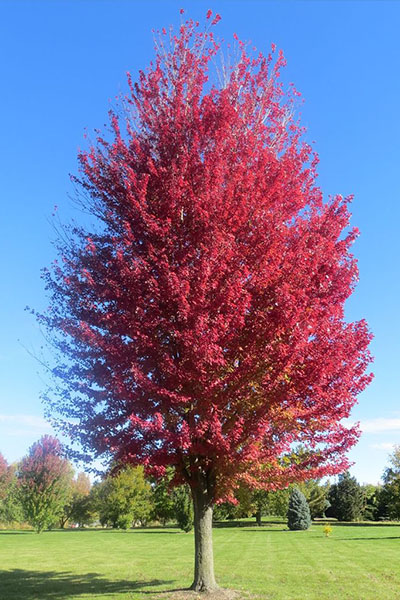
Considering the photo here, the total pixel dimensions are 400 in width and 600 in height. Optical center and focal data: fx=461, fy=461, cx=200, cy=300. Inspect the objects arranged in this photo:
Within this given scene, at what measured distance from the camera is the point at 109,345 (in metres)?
10.1

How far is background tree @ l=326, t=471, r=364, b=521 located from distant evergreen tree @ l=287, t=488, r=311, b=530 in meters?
23.0

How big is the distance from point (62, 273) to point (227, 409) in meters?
5.27

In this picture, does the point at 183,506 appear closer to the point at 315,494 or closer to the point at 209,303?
the point at 315,494

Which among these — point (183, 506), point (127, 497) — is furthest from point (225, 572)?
point (127, 497)

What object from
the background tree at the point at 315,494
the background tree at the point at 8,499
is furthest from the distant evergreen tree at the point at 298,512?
the background tree at the point at 8,499

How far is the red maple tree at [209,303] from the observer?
9.67m

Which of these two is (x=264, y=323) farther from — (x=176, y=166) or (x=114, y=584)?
(x=114, y=584)

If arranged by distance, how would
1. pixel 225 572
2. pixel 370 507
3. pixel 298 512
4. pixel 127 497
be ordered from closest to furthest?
1. pixel 225 572
2. pixel 298 512
3. pixel 127 497
4. pixel 370 507

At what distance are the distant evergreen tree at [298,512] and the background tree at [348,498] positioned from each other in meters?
23.0

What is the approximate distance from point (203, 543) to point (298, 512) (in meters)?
38.4

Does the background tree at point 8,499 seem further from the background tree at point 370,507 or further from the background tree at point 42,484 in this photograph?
the background tree at point 370,507

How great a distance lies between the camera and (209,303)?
9648mm

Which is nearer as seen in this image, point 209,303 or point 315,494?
point 209,303

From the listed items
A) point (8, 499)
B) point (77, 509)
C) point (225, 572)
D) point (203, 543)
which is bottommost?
point (77, 509)
